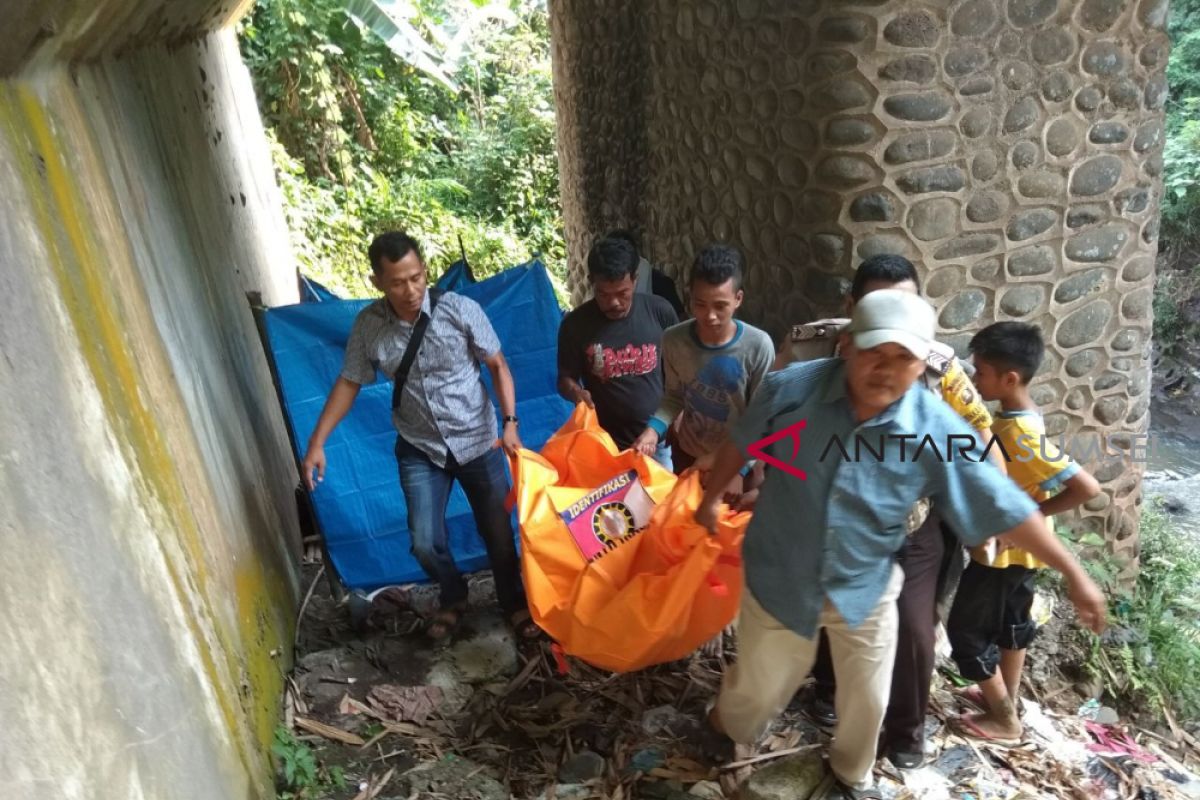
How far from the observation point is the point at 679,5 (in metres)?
4.16

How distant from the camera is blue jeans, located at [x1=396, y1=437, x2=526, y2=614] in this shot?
3.16 metres

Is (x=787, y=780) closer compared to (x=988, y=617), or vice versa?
(x=787, y=780)

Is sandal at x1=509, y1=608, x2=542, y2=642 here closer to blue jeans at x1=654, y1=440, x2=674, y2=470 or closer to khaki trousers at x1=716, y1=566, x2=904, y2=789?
blue jeans at x1=654, y1=440, x2=674, y2=470

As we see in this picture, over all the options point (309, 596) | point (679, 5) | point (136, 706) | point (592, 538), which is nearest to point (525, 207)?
point (679, 5)

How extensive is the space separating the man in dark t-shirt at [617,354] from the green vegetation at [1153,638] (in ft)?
6.92

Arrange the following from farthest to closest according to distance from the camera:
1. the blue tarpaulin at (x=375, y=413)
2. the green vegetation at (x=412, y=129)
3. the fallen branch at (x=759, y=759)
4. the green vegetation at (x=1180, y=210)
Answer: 1. the green vegetation at (x=412, y=129)
2. the green vegetation at (x=1180, y=210)
3. the blue tarpaulin at (x=375, y=413)
4. the fallen branch at (x=759, y=759)

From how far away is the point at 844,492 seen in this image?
6.60ft

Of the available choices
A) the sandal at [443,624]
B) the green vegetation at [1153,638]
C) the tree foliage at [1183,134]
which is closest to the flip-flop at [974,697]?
the green vegetation at [1153,638]

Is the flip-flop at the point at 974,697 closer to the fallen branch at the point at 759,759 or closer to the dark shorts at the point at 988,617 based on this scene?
the dark shorts at the point at 988,617

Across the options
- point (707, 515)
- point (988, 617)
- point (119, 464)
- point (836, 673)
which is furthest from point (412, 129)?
point (836, 673)

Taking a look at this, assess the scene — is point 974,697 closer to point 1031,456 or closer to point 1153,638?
point 1031,456

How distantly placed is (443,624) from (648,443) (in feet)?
4.08

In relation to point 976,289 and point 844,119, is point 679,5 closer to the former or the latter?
point 844,119

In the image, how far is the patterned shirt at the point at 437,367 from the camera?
3.02 meters
